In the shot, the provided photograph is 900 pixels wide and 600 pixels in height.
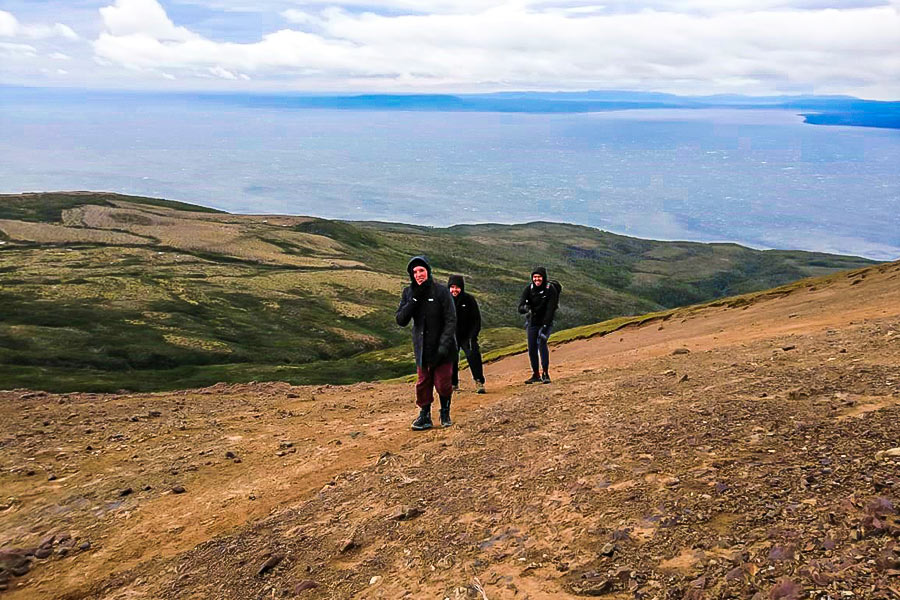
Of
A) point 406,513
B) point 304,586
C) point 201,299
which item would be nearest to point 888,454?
point 406,513

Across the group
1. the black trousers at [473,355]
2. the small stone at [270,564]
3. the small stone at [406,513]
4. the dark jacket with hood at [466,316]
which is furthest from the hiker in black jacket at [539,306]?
the small stone at [270,564]

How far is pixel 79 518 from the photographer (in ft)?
42.7

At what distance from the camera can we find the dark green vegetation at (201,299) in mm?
68062

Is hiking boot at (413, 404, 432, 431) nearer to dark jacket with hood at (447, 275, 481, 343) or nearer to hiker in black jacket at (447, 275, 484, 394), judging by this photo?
hiker in black jacket at (447, 275, 484, 394)

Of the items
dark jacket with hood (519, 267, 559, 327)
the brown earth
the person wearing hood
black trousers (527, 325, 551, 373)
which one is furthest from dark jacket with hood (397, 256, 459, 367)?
black trousers (527, 325, 551, 373)

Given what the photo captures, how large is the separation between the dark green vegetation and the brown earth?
44162 millimetres

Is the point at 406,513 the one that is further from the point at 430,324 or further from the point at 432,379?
the point at 430,324

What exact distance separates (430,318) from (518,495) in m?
5.52

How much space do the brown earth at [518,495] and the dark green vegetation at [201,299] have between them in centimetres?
4416

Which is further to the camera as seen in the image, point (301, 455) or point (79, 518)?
point (301, 455)

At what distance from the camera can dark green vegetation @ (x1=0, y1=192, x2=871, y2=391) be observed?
2680 inches

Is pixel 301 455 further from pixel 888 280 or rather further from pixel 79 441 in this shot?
pixel 888 280

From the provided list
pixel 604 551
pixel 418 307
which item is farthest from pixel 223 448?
pixel 604 551

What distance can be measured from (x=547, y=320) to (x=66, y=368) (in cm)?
6069
